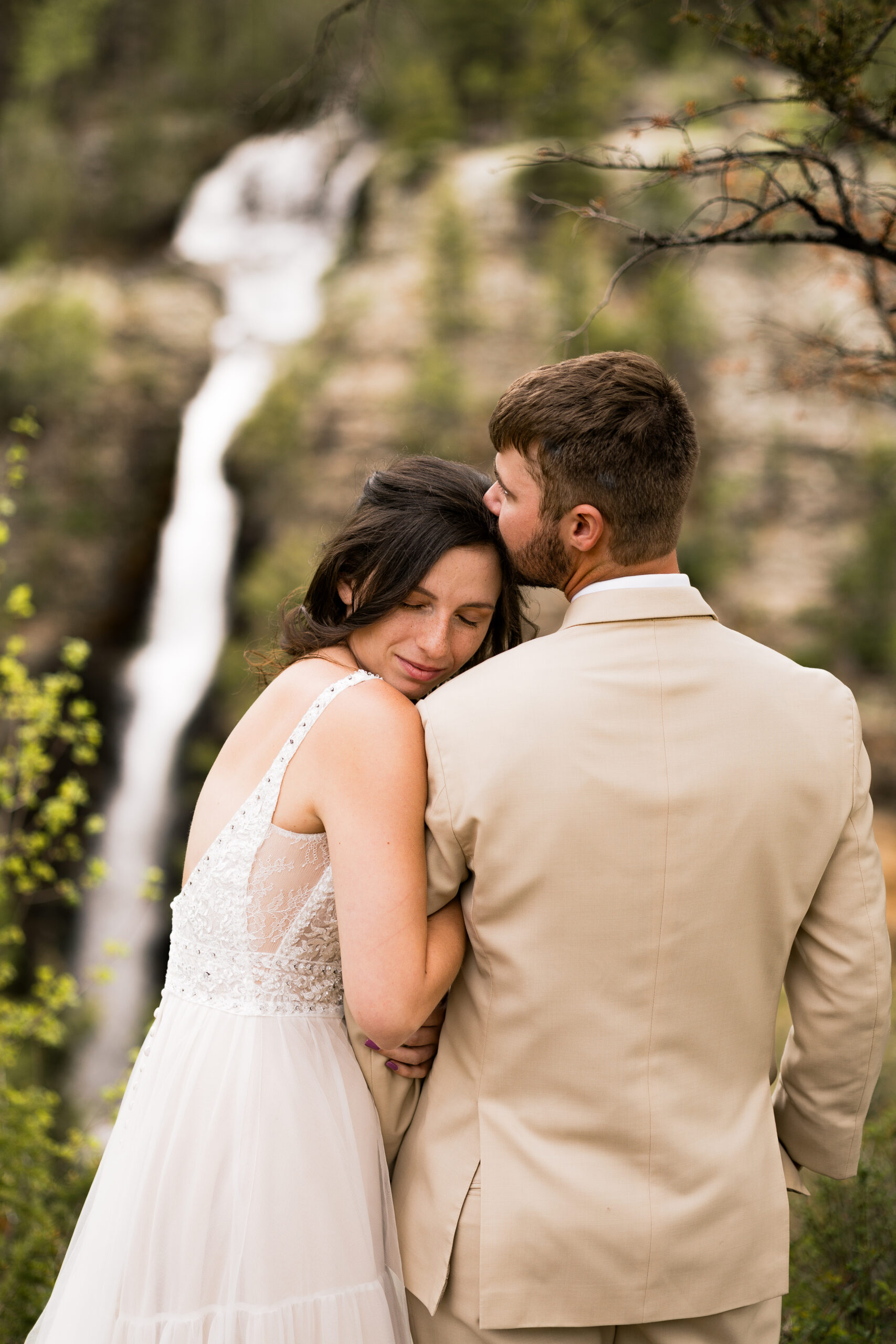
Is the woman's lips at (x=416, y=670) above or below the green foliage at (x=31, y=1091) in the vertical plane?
above

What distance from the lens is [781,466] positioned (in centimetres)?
1334

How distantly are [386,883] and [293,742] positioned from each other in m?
0.34

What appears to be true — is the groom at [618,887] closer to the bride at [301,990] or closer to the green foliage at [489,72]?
the bride at [301,990]

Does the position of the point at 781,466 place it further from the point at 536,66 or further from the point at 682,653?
the point at 682,653

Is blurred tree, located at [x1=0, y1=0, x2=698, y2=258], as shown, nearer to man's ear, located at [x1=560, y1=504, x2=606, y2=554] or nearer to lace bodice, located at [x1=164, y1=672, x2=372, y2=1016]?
man's ear, located at [x1=560, y1=504, x2=606, y2=554]

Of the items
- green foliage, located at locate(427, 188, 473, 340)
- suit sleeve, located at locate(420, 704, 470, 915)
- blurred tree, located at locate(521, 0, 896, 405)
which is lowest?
suit sleeve, located at locate(420, 704, 470, 915)

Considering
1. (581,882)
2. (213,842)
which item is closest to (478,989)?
(581,882)

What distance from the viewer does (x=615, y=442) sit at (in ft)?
5.73

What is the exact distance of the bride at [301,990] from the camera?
1.79 m

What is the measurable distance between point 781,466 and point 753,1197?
1254 cm

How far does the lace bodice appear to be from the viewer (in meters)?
1.98

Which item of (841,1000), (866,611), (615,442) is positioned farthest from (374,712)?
(866,611)

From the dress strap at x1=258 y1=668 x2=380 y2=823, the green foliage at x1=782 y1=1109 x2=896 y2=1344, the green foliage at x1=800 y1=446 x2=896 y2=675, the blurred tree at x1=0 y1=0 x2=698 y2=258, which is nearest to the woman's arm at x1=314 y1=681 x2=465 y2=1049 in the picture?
the dress strap at x1=258 y1=668 x2=380 y2=823

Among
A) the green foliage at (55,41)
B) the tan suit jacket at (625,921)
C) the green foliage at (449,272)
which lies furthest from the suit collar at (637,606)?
the green foliage at (55,41)
